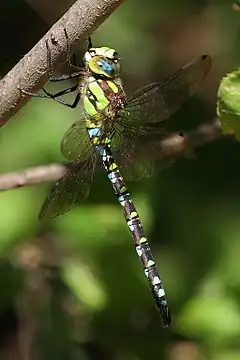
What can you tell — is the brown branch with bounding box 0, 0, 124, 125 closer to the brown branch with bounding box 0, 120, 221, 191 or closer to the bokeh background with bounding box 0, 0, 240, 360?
the brown branch with bounding box 0, 120, 221, 191

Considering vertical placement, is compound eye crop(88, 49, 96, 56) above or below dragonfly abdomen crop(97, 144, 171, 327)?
above

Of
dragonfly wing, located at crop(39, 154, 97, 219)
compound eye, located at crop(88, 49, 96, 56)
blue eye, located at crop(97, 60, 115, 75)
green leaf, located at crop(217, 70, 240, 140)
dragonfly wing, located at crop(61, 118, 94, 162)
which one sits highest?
→ compound eye, located at crop(88, 49, 96, 56)

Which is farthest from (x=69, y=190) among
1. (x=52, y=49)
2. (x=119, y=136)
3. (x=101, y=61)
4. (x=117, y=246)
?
(x=52, y=49)

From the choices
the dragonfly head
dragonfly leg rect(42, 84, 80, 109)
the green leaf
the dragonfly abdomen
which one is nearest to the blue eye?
the dragonfly head

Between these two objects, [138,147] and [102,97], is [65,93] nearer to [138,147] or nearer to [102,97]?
[102,97]

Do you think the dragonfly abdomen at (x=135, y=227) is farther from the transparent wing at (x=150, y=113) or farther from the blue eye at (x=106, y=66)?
the blue eye at (x=106, y=66)

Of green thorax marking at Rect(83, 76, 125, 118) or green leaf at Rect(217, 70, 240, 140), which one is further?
green thorax marking at Rect(83, 76, 125, 118)

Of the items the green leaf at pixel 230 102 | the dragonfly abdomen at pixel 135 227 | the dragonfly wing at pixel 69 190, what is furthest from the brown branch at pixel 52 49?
the dragonfly abdomen at pixel 135 227
